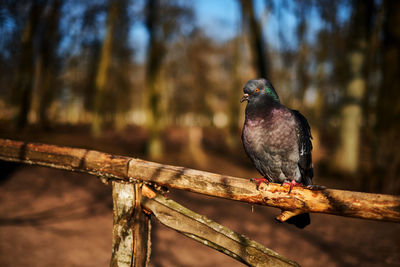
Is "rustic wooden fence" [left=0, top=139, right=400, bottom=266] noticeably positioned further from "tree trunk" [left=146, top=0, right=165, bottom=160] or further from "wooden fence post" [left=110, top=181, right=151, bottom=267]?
"tree trunk" [left=146, top=0, right=165, bottom=160]

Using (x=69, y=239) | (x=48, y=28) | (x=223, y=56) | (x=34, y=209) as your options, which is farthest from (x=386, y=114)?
(x=223, y=56)

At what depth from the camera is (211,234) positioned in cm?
200

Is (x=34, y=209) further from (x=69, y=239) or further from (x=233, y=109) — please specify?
(x=233, y=109)

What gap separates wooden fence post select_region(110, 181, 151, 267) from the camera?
223cm

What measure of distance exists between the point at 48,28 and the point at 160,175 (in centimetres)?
1236

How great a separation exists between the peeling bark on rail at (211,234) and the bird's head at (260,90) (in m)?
1.07

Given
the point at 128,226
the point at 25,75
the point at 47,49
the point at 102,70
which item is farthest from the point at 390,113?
the point at 47,49

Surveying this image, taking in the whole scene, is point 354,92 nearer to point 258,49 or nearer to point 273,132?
point 258,49

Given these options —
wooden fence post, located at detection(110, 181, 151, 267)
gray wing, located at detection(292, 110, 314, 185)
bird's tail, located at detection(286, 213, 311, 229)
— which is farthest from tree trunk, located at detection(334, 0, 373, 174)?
wooden fence post, located at detection(110, 181, 151, 267)

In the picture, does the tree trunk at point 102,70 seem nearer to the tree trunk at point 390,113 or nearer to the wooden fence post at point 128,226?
the tree trunk at point 390,113

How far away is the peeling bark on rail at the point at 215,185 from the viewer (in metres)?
1.58

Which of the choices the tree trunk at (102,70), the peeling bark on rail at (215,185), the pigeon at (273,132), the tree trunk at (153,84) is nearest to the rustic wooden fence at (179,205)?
the peeling bark on rail at (215,185)

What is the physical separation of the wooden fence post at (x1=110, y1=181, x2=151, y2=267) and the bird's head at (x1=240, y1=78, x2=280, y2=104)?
46.7 inches

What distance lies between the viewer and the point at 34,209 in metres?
5.18
